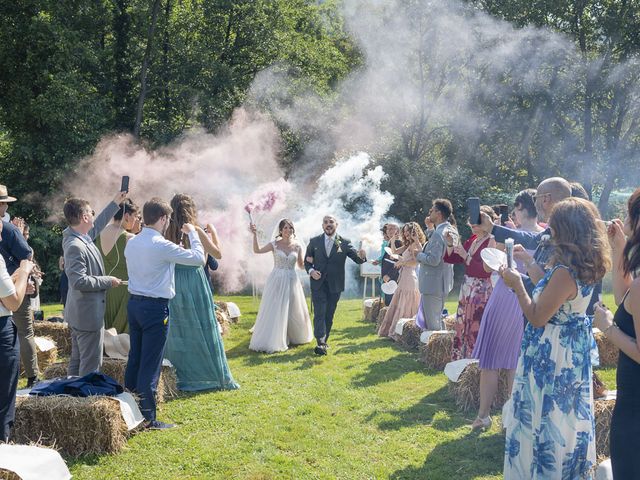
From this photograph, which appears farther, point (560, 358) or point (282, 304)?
point (282, 304)

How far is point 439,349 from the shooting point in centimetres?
872

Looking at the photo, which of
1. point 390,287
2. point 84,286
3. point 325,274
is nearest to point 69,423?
point 84,286

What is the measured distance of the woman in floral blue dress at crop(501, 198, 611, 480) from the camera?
390 centimetres

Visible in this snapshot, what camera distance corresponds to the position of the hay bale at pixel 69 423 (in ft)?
17.8

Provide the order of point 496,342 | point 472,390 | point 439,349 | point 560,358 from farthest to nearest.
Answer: point 439,349 → point 472,390 → point 496,342 → point 560,358

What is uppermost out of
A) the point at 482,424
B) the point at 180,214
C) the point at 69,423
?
the point at 180,214

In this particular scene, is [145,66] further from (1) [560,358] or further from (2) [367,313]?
(1) [560,358]

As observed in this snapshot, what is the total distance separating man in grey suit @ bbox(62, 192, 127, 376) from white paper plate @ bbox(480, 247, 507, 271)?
3567 millimetres

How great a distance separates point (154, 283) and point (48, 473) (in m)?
2.10

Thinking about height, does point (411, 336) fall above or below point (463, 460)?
→ above

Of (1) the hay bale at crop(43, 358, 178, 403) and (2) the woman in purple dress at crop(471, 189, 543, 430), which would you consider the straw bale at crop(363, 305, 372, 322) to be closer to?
(1) the hay bale at crop(43, 358, 178, 403)

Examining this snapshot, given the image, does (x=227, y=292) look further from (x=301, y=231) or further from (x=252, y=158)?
(x=252, y=158)

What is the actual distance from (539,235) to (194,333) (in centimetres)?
426

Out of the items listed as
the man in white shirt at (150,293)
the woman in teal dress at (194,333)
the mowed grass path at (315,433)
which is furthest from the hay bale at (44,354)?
the man in white shirt at (150,293)
